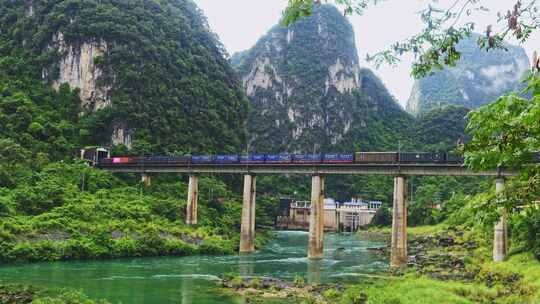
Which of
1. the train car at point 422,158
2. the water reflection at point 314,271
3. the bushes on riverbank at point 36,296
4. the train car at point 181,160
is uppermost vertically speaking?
the train car at point 181,160

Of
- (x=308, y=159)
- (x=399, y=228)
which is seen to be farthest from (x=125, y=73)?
(x=399, y=228)

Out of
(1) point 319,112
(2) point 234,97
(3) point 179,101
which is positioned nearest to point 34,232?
(3) point 179,101

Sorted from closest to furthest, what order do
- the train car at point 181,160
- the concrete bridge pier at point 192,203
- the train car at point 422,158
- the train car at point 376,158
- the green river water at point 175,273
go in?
the green river water at point 175,273
the train car at point 422,158
the train car at point 376,158
the concrete bridge pier at point 192,203
the train car at point 181,160

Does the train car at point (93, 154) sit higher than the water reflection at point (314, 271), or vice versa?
the train car at point (93, 154)

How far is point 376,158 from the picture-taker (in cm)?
4625

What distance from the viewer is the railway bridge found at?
4153 cm

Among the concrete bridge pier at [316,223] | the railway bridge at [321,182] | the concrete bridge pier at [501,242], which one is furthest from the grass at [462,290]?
the concrete bridge pier at [316,223]

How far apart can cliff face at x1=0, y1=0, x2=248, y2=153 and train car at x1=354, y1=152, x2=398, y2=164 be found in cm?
4098

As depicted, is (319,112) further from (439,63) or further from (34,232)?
(439,63)

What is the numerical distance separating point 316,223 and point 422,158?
1218cm

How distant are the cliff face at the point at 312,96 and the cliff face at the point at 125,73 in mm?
76086

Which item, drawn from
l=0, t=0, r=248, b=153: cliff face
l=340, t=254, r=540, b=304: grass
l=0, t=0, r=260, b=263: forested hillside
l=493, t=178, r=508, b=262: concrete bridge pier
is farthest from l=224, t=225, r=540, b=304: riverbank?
l=0, t=0, r=248, b=153: cliff face

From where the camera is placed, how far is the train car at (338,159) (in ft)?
157

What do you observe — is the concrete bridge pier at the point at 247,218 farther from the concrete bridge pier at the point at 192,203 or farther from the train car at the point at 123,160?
the train car at the point at 123,160
